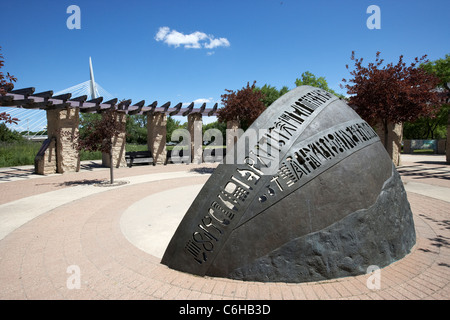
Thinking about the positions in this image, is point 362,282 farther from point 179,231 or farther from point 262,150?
point 179,231

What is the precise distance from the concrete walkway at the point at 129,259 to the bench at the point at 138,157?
9107 millimetres

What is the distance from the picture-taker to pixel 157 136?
1819cm

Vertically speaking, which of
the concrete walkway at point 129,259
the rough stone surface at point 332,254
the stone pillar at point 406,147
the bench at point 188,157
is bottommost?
the concrete walkway at point 129,259

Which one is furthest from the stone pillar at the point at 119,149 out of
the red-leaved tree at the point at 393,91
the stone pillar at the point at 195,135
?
the red-leaved tree at the point at 393,91

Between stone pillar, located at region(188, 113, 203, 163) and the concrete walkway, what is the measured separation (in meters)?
11.4

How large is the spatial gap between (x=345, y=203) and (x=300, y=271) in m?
1.13

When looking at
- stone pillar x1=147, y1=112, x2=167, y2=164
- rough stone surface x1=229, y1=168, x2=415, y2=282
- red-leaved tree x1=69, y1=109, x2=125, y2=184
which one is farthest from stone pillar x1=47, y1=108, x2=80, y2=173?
rough stone surface x1=229, y1=168, x2=415, y2=282

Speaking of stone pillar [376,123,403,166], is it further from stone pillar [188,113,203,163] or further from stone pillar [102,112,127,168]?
stone pillar [102,112,127,168]

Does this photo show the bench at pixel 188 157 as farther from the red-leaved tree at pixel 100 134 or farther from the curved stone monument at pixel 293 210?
the curved stone monument at pixel 293 210

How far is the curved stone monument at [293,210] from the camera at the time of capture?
323 cm

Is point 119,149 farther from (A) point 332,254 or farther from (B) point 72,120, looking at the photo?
(A) point 332,254

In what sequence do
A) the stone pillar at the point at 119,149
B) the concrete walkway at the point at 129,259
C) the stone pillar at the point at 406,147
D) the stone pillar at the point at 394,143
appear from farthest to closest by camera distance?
the stone pillar at the point at 406,147, the stone pillar at the point at 119,149, the stone pillar at the point at 394,143, the concrete walkway at the point at 129,259

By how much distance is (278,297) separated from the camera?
294 centimetres
